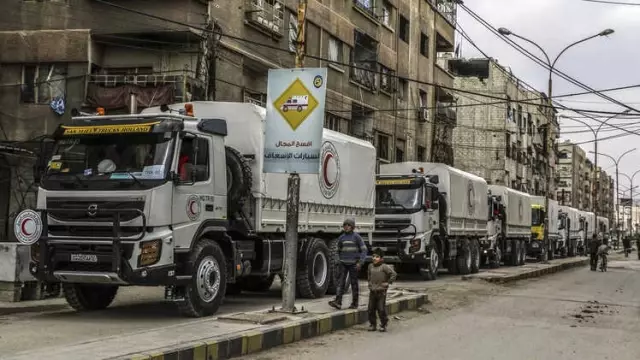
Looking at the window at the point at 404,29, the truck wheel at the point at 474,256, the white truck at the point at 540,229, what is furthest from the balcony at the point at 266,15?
the white truck at the point at 540,229

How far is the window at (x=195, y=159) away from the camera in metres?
10.2

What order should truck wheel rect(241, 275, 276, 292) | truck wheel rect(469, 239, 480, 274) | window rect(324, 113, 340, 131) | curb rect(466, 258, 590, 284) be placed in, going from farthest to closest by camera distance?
1. window rect(324, 113, 340, 131)
2. truck wheel rect(469, 239, 480, 274)
3. curb rect(466, 258, 590, 284)
4. truck wheel rect(241, 275, 276, 292)

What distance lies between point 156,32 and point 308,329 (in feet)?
39.4

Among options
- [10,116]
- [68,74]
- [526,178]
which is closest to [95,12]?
[68,74]

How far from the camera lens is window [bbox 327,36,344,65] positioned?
29.5m

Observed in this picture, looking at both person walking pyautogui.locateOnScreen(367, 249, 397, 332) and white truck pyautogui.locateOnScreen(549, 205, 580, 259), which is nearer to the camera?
person walking pyautogui.locateOnScreen(367, 249, 397, 332)

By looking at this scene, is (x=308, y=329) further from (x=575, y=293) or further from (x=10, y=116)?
(x=10, y=116)

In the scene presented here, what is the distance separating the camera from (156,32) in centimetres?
1956

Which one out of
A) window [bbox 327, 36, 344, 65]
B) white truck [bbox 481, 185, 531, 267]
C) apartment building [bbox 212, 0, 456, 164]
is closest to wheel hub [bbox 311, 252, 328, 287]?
apartment building [bbox 212, 0, 456, 164]

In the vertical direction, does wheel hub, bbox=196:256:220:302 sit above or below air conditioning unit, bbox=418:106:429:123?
below

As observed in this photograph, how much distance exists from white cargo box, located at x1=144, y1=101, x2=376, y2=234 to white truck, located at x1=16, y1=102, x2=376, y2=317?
0.04m

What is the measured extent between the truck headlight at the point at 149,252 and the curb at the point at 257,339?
1696mm

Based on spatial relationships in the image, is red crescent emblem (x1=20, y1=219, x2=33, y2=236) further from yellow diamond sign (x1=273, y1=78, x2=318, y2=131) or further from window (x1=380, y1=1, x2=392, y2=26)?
window (x1=380, y1=1, x2=392, y2=26)

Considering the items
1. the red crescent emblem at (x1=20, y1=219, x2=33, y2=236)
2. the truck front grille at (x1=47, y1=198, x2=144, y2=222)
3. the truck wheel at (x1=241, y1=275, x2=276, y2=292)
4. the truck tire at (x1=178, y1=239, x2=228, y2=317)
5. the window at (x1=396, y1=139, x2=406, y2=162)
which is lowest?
the truck wheel at (x1=241, y1=275, x2=276, y2=292)
